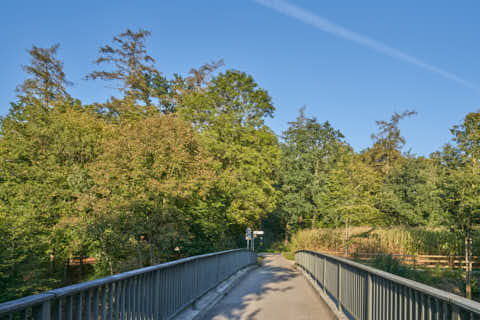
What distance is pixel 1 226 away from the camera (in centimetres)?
1664

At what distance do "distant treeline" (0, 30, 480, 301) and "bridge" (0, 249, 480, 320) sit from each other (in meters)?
5.89

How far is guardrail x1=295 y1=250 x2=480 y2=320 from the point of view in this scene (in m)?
2.93

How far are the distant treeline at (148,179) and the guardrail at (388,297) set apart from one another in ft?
29.8

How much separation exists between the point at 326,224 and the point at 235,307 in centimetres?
4634

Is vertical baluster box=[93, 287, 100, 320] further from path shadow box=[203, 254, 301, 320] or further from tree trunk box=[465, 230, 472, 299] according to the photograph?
tree trunk box=[465, 230, 472, 299]

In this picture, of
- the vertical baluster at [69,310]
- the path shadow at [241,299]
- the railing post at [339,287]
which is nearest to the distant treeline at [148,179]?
the path shadow at [241,299]

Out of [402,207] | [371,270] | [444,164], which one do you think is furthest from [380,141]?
[371,270]

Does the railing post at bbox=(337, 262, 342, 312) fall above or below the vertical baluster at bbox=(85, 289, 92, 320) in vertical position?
below

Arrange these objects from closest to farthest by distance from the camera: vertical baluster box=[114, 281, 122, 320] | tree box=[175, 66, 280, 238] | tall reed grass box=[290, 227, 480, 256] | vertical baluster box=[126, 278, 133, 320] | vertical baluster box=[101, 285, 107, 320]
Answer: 1. vertical baluster box=[101, 285, 107, 320]
2. vertical baluster box=[114, 281, 122, 320]
3. vertical baluster box=[126, 278, 133, 320]
4. tall reed grass box=[290, 227, 480, 256]
5. tree box=[175, 66, 280, 238]

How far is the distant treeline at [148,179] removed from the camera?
51.1 ft

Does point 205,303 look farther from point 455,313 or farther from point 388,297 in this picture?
point 455,313

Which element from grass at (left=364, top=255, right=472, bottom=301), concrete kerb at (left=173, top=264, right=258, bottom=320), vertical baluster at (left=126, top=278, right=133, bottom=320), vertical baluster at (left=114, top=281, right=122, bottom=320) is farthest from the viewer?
grass at (left=364, top=255, right=472, bottom=301)

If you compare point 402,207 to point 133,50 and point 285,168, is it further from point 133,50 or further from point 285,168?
point 133,50

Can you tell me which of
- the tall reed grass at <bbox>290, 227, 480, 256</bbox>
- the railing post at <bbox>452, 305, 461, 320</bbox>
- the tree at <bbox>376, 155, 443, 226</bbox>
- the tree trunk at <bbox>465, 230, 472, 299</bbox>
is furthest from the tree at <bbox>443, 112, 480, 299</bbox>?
the tree at <bbox>376, 155, 443, 226</bbox>
